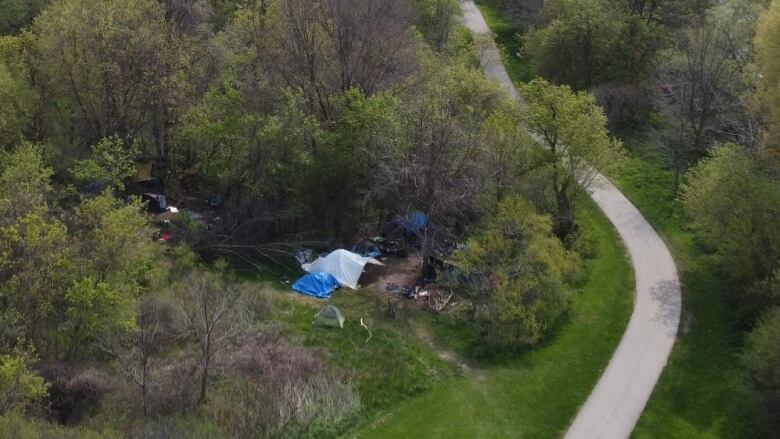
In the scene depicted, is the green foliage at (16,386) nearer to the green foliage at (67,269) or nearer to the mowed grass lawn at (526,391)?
the green foliage at (67,269)

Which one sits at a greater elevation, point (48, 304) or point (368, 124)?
point (368, 124)

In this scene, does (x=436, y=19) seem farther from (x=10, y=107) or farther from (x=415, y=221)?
(x=10, y=107)

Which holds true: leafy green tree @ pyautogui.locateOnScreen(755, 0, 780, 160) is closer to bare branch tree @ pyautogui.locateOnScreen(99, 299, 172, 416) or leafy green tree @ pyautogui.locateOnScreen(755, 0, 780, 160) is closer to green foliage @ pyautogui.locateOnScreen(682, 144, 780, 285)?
green foliage @ pyautogui.locateOnScreen(682, 144, 780, 285)

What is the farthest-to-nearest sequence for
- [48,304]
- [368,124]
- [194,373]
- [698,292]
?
[368,124] < [698,292] < [194,373] < [48,304]

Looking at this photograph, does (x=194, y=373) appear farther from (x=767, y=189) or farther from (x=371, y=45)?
(x=767, y=189)

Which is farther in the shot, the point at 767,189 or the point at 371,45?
the point at 371,45

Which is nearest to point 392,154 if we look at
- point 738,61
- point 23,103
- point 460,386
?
point 460,386

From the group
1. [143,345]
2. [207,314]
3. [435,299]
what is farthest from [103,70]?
[435,299]
